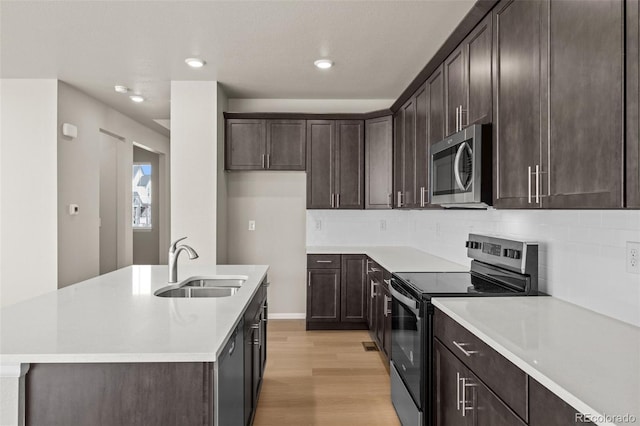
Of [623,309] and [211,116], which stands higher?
[211,116]

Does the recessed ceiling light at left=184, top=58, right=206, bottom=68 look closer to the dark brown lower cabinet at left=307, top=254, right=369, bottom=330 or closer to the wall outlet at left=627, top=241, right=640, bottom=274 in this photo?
the dark brown lower cabinet at left=307, top=254, right=369, bottom=330

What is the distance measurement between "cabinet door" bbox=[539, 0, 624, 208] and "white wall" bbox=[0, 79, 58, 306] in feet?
14.5

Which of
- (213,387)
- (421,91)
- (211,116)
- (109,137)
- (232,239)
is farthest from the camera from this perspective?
(109,137)

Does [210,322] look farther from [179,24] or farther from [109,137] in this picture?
[109,137]

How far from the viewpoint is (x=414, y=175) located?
12.1ft

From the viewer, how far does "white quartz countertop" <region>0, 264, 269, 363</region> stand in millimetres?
1325

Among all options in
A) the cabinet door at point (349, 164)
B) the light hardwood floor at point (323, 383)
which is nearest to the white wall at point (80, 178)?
the light hardwood floor at point (323, 383)

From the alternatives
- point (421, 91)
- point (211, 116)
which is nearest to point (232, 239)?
point (211, 116)

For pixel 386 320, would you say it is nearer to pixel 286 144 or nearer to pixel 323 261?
pixel 323 261

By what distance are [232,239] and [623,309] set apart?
4.05 metres

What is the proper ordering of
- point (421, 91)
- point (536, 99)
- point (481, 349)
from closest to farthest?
point (481, 349) < point (536, 99) < point (421, 91)

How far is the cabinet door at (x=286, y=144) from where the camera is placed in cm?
462

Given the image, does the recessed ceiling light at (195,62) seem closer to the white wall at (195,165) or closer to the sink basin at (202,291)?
the white wall at (195,165)

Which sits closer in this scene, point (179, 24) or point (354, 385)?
point (179, 24)
